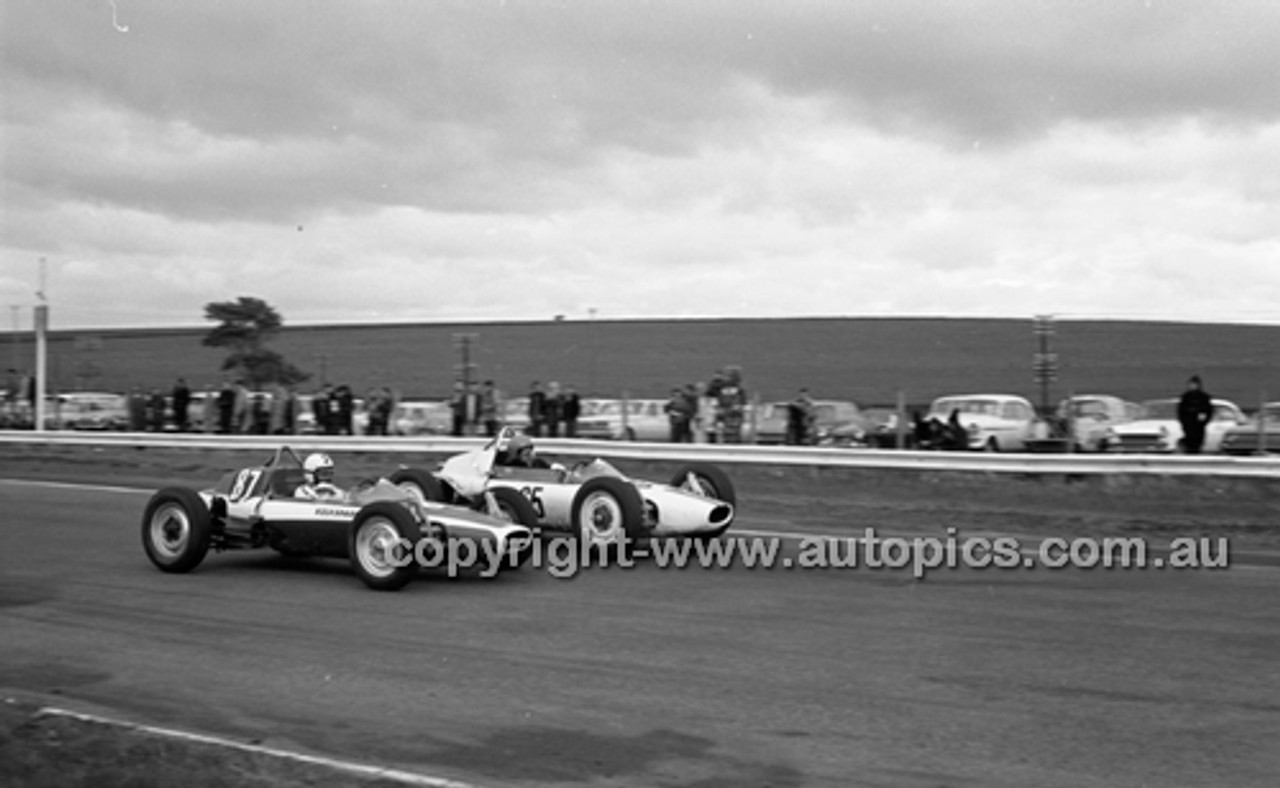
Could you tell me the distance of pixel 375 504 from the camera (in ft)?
31.7

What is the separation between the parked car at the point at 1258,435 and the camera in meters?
18.2

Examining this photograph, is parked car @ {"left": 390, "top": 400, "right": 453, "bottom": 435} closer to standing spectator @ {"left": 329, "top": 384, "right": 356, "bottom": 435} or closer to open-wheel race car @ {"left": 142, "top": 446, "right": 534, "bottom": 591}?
standing spectator @ {"left": 329, "top": 384, "right": 356, "bottom": 435}

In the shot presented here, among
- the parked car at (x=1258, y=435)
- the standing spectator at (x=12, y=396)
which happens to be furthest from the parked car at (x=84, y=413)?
the parked car at (x=1258, y=435)

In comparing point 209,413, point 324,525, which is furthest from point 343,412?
point 324,525

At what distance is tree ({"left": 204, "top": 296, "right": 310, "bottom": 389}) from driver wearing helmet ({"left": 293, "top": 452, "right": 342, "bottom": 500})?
23.8m

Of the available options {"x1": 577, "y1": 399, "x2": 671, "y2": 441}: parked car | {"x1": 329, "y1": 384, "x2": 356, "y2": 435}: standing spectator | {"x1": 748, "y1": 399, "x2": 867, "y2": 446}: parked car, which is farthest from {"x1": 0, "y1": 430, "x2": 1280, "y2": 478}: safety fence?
{"x1": 577, "y1": 399, "x2": 671, "y2": 441}: parked car

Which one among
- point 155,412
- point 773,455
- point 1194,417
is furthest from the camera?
point 155,412

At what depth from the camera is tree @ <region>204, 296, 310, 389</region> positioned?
34.8 m

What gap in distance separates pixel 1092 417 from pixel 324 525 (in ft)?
47.3

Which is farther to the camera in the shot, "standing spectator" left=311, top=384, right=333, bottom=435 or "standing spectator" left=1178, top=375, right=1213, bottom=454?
"standing spectator" left=311, top=384, right=333, bottom=435

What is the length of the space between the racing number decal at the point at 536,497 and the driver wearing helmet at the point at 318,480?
173 cm

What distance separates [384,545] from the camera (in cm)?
973

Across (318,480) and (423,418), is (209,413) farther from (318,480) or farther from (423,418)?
(318,480)

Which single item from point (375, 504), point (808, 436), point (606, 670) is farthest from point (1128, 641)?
point (808, 436)
